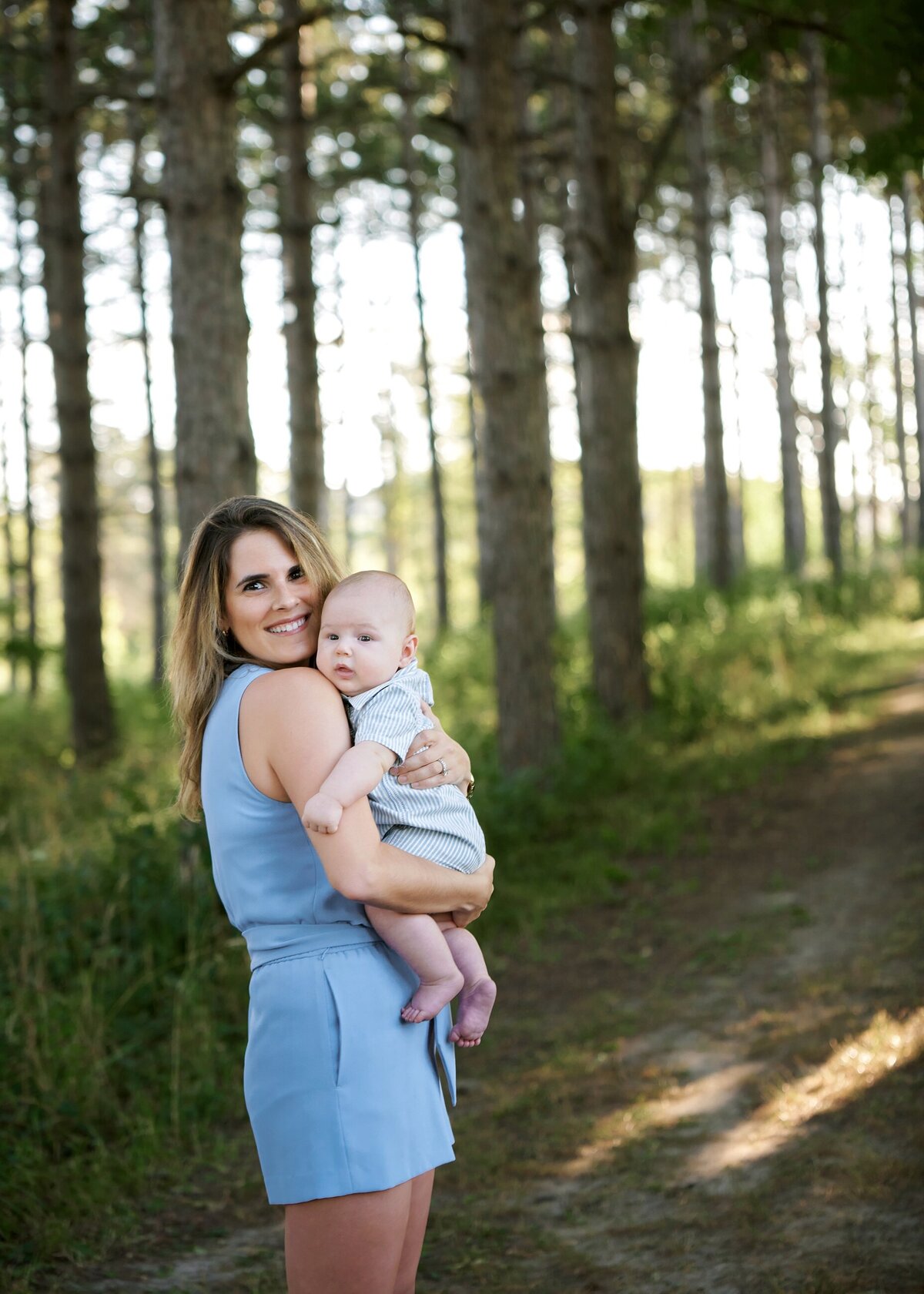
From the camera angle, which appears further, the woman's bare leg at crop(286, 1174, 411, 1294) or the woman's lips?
the woman's lips

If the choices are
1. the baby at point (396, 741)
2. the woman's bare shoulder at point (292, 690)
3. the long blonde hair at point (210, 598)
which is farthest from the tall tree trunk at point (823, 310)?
the woman's bare shoulder at point (292, 690)

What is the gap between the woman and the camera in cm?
219

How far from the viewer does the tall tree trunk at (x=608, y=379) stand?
436 inches

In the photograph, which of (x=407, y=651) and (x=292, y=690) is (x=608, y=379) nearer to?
(x=407, y=651)

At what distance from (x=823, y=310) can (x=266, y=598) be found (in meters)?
19.2

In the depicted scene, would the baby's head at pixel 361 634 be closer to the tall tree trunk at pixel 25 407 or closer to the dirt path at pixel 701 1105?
the dirt path at pixel 701 1105

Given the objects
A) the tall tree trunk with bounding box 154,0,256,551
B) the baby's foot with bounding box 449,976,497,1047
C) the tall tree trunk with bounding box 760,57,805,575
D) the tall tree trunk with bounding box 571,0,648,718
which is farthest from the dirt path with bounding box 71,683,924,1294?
the tall tree trunk with bounding box 760,57,805,575

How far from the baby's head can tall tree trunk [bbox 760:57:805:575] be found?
1908 cm

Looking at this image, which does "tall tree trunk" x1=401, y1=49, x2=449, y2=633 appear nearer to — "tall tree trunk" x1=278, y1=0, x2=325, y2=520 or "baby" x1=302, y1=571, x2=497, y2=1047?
"tall tree trunk" x1=278, y1=0, x2=325, y2=520

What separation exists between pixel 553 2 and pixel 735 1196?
9123 mm

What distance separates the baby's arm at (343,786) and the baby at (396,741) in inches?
0.8

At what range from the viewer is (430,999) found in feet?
7.60

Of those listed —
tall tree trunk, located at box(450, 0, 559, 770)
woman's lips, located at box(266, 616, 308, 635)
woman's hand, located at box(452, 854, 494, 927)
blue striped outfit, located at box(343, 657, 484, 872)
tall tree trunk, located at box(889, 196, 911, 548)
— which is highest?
tall tree trunk, located at box(889, 196, 911, 548)

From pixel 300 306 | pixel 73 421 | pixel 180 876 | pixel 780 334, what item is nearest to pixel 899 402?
pixel 780 334
